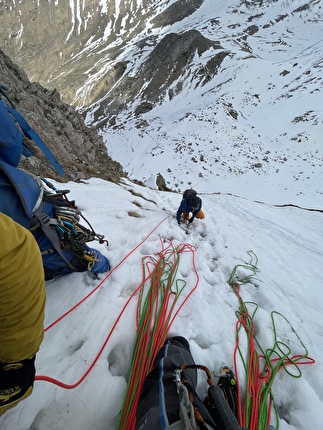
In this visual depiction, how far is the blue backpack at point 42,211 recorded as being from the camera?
1496 millimetres

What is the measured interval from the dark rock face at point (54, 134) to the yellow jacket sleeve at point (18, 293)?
5.52m

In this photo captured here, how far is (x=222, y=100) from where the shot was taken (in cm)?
2944

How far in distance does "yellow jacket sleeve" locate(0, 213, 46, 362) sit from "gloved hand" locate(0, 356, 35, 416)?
0.27ft

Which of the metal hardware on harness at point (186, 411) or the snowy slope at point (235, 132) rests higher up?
the snowy slope at point (235, 132)

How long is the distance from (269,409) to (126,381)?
1199 mm

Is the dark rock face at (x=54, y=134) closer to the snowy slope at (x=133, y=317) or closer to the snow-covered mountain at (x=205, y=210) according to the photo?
the snow-covered mountain at (x=205, y=210)

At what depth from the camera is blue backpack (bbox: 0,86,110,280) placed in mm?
1496

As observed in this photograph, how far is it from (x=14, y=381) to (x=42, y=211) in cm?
119

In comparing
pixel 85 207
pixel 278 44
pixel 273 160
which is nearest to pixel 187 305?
pixel 85 207

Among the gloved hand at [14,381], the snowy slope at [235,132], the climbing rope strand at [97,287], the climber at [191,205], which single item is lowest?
the climbing rope strand at [97,287]

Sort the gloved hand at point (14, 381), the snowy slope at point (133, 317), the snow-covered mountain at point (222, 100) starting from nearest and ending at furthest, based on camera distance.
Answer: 1. the gloved hand at point (14, 381)
2. the snowy slope at point (133, 317)
3. the snow-covered mountain at point (222, 100)

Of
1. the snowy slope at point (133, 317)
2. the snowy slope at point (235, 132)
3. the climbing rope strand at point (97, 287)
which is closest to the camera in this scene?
the snowy slope at point (133, 317)

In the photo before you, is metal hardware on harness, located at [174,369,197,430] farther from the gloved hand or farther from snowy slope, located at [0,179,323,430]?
the gloved hand

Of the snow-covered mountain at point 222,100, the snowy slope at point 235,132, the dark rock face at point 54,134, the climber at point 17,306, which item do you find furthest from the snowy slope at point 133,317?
the snowy slope at point 235,132
